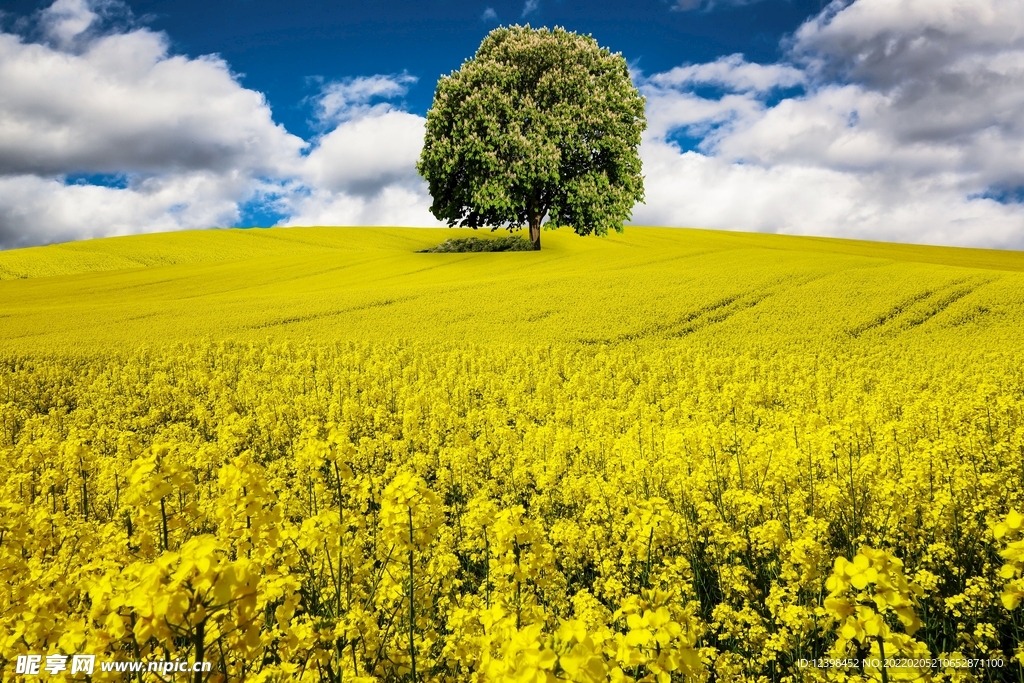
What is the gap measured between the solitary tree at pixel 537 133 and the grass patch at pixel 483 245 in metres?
1.72

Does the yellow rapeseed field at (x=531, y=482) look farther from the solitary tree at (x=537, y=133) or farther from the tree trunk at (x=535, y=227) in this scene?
the tree trunk at (x=535, y=227)

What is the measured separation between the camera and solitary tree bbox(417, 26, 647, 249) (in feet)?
92.3

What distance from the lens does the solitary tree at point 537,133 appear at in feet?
92.3

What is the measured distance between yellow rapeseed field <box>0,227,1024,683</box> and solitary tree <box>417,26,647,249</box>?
30.6 ft

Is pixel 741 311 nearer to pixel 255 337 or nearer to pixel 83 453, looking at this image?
pixel 255 337

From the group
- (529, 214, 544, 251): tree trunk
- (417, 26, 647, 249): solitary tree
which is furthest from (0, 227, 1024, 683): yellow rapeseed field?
(529, 214, 544, 251): tree trunk

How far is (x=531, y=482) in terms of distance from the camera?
6887 mm

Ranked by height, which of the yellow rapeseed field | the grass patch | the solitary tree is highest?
the solitary tree

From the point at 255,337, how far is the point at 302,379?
534 cm

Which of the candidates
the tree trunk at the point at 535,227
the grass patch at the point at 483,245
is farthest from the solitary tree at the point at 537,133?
the grass patch at the point at 483,245

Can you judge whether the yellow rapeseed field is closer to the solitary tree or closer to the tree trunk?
the solitary tree

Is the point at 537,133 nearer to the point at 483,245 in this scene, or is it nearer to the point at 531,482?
the point at 483,245

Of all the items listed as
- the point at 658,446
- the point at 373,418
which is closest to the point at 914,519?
the point at 658,446

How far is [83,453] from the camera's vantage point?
5.29m
